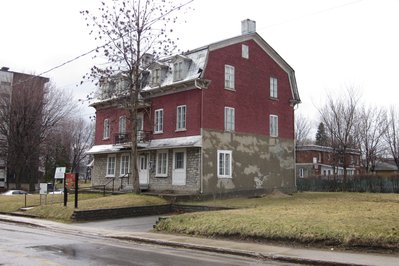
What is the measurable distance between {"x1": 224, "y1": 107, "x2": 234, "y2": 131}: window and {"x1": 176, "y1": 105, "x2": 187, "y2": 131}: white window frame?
283 cm

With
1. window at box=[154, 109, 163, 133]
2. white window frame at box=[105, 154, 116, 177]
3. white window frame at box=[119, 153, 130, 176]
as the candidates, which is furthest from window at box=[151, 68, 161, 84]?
white window frame at box=[105, 154, 116, 177]

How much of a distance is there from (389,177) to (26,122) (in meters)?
38.4

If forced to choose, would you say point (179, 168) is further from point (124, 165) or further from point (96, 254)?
point (96, 254)

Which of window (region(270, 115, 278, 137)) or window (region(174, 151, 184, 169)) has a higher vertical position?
window (region(270, 115, 278, 137))

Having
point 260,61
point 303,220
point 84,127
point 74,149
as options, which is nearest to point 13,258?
point 303,220

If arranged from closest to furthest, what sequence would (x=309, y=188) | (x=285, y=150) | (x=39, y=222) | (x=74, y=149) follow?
(x=39, y=222) < (x=285, y=150) < (x=309, y=188) < (x=74, y=149)

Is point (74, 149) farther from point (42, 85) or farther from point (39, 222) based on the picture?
point (39, 222)

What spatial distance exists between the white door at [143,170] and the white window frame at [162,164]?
1.42m

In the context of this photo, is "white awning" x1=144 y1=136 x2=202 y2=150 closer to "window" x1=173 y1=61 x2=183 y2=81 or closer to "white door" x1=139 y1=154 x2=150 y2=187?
"white door" x1=139 y1=154 x2=150 y2=187

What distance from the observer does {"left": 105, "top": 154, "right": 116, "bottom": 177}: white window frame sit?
37.0m

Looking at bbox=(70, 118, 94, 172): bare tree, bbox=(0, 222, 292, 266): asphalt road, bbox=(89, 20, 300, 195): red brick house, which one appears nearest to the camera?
bbox=(0, 222, 292, 266): asphalt road

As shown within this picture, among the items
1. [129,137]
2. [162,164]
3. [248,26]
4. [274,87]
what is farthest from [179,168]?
[248,26]

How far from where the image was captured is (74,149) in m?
76.5

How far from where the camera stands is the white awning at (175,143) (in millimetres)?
28984
